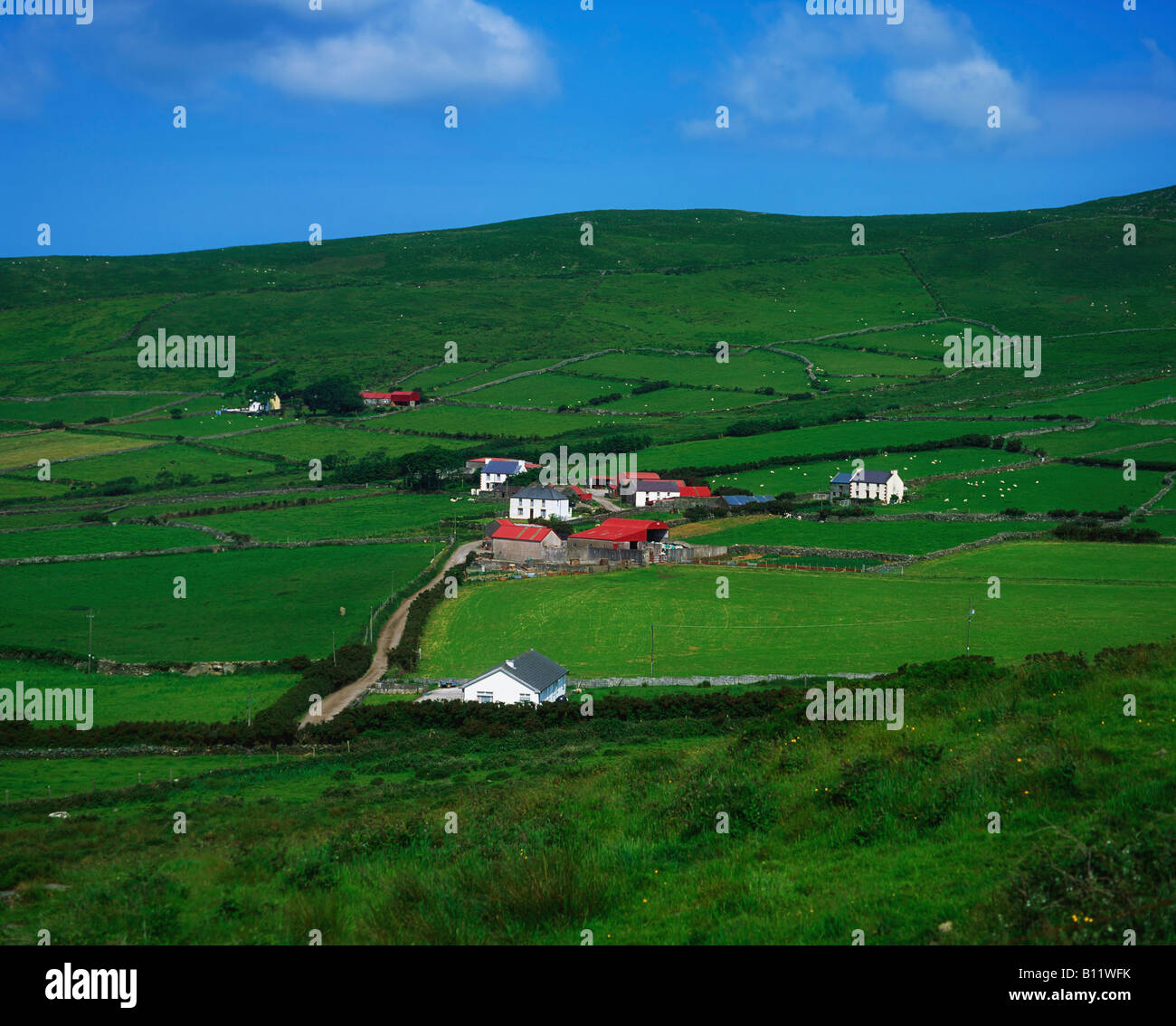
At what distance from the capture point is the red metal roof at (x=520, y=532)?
64812 millimetres

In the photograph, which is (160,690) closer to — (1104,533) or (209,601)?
(209,601)

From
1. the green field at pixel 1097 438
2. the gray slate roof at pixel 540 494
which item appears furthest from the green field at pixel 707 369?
the gray slate roof at pixel 540 494

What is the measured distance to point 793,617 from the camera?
48594 millimetres

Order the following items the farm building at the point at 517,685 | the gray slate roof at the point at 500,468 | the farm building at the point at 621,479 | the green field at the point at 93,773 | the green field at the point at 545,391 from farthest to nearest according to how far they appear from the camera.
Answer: the green field at the point at 545,391 < the gray slate roof at the point at 500,468 < the farm building at the point at 621,479 < the farm building at the point at 517,685 < the green field at the point at 93,773

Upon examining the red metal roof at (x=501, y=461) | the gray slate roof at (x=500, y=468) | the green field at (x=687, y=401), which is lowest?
the gray slate roof at (x=500, y=468)

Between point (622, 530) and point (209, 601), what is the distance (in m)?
24.4

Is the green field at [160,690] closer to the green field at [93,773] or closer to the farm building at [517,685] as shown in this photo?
the green field at [93,773]

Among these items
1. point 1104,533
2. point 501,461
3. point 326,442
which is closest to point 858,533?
point 1104,533

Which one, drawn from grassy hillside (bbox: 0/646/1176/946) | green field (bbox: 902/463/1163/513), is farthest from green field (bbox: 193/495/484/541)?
grassy hillside (bbox: 0/646/1176/946)

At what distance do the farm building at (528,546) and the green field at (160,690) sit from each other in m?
24.7

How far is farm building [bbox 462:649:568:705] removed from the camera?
121ft
